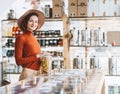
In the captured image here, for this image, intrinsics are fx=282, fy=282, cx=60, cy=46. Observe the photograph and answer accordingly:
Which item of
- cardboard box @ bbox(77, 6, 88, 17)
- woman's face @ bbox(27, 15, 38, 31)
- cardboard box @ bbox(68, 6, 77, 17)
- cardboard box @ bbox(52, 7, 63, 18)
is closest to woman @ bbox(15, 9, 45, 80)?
woman's face @ bbox(27, 15, 38, 31)

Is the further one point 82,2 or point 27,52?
point 82,2

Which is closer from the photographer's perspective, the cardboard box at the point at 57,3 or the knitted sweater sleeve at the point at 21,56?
the knitted sweater sleeve at the point at 21,56

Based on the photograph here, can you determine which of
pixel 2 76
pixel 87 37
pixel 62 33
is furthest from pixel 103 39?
pixel 2 76

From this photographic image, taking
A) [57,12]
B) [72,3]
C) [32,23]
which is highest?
[72,3]

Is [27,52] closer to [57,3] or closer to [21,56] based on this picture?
[21,56]

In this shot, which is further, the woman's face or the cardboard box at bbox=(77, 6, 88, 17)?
the cardboard box at bbox=(77, 6, 88, 17)

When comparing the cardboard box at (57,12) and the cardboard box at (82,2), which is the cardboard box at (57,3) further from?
the cardboard box at (82,2)

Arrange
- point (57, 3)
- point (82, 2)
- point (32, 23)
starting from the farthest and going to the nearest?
point (57, 3) → point (82, 2) → point (32, 23)


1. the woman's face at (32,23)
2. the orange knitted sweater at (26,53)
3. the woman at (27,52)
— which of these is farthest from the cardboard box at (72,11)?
the orange knitted sweater at (26,53)

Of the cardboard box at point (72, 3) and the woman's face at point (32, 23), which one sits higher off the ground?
the cardboard box at point (72, 3)

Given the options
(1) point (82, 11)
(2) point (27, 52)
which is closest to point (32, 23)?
(2) point (27, 52)

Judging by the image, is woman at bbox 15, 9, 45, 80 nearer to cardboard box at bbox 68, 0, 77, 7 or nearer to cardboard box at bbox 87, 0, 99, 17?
cardboard box at bbox 68, 0, 77, 7

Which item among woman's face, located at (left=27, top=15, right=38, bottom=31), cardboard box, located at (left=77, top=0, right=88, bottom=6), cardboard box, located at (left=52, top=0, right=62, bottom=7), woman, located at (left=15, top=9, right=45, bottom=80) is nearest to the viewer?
woman, located at (left=15, top=9, right=45, bottom=80)

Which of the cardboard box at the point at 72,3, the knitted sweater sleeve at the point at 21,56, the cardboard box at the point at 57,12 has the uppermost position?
the cardboard box at the point at 72,3
